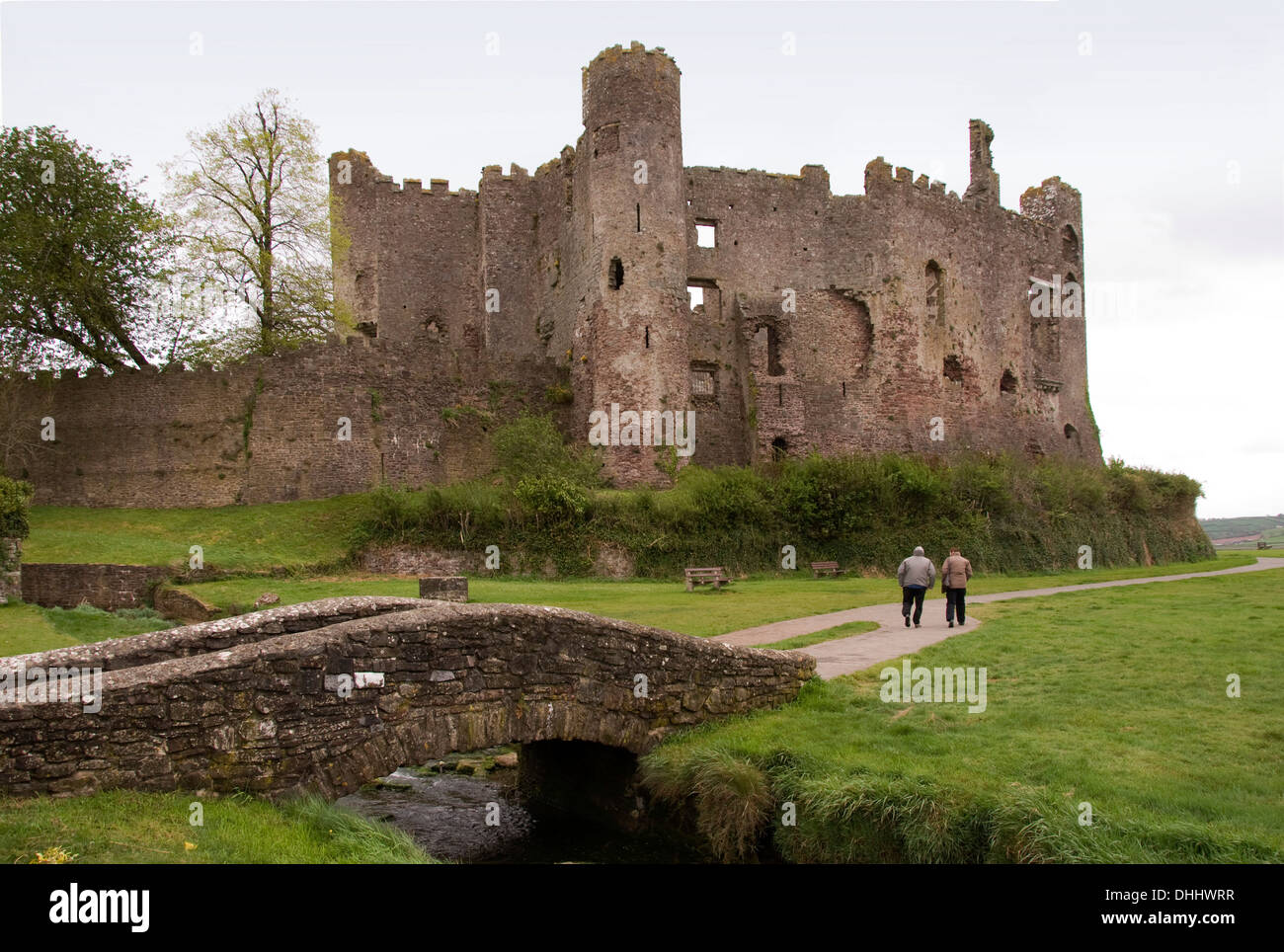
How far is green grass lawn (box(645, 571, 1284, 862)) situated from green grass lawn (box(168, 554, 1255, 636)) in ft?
18.2

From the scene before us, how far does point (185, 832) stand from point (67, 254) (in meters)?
28.9

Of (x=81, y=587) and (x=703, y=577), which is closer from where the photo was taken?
(x=81, y=587)

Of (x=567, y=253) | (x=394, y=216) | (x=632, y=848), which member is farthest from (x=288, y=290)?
(x=632, y=848)

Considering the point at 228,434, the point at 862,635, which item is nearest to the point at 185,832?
the point at 862,635

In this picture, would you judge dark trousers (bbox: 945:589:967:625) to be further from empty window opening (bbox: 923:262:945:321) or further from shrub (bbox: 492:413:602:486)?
empty window opening (bbox: 923:262:945:321)

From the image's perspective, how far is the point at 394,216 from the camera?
40625mm

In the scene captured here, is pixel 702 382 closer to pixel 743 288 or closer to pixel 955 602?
pixel 743 288

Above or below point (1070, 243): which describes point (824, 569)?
below

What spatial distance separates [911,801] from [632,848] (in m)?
3.41

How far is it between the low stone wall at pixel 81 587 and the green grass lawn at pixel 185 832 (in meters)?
15.2

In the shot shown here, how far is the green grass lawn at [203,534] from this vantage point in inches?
976

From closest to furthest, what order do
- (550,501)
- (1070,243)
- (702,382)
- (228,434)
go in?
(550,501), (228,434), (702,382), (1070,243)

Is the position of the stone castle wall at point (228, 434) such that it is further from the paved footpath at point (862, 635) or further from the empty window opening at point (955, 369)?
the empty window opening at point (955, 369)

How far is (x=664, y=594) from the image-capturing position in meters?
24.2
